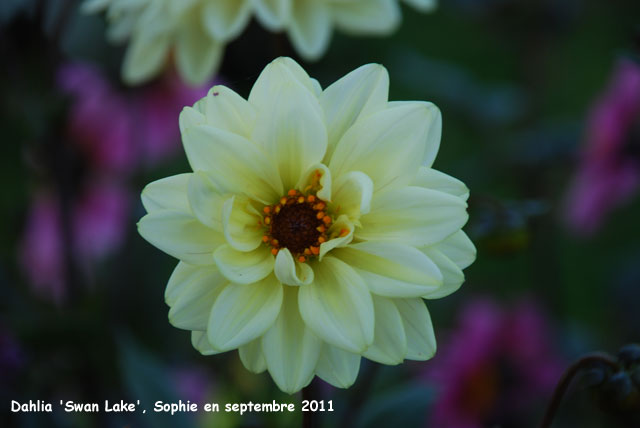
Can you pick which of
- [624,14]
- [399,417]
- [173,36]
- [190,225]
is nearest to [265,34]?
[173,36]

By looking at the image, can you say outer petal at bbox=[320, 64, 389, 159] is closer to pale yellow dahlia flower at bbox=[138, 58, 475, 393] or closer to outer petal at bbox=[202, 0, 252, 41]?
pale yellow dahlia flower at bbox=[138, 58, 475, 393]

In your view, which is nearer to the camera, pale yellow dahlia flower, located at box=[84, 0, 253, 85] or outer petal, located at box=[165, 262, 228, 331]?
outer petal, located at box=[165, 262, 228, 331]

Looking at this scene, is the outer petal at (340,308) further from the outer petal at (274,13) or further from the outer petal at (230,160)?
the outer petal at (274,13)

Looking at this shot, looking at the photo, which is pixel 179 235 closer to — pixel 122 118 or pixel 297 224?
pixel 297 224

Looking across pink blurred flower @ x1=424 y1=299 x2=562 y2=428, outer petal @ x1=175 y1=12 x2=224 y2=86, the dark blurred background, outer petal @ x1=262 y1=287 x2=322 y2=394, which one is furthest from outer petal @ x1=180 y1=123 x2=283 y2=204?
pink blurred flower @ x1=424 y1=299 x2=562 y2=428

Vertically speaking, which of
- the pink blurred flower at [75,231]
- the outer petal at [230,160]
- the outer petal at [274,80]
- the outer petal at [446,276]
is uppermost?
the outer petal at [274,80]

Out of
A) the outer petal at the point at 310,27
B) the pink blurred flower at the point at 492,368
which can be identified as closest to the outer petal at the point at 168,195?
the outer petal at the point at 310,27
